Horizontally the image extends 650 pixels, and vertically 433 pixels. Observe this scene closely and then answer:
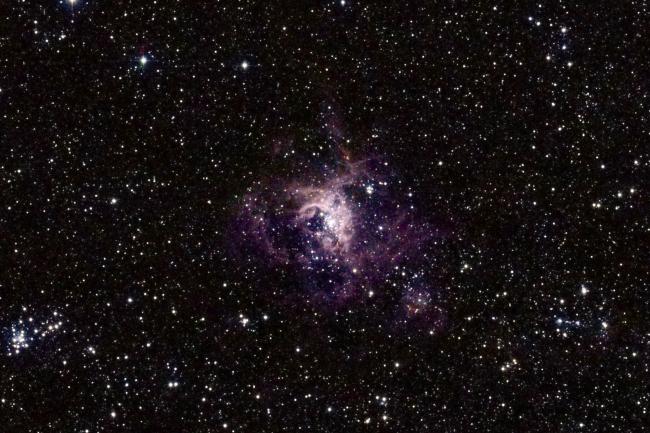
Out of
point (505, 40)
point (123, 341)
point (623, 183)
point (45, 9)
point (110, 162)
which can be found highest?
point (45, 9)

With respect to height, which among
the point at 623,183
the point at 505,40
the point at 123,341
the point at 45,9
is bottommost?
the point at 123,341

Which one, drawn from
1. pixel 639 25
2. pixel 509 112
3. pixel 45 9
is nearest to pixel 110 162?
pixel 45 9

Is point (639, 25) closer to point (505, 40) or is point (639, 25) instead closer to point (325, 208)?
point (505, 40)

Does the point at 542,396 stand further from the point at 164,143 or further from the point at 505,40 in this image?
the point at 164,143

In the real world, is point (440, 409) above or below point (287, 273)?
below

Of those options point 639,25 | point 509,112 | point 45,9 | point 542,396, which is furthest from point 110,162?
point 639,25

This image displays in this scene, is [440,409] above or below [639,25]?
below
